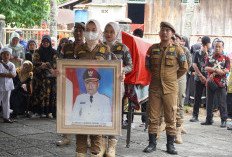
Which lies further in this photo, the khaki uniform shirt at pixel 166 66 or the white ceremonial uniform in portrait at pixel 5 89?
the white ceremonial uniform in portrait at pixel 5 89

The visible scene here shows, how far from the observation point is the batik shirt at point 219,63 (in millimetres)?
8898

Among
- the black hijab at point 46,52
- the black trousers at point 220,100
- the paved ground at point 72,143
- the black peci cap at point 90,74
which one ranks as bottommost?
the paved ground at point 72,143

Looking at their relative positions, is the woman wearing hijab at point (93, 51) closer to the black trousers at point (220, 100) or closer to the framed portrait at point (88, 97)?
the framed portrait at point (88, 97)

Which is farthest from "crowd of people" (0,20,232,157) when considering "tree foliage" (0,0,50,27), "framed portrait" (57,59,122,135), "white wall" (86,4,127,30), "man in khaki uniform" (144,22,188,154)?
"tree foliage" (0,0,50,27)

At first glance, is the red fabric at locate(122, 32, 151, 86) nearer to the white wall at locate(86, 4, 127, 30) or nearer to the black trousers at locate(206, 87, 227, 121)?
the black trousers at locate(206, 87, 227, 121)

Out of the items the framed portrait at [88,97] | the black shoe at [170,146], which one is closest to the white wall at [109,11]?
the black shoe at [170,146]

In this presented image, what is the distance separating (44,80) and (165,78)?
3.87m

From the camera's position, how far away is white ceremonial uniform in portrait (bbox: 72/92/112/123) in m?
4.57

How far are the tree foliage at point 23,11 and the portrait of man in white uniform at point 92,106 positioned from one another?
1643 cm

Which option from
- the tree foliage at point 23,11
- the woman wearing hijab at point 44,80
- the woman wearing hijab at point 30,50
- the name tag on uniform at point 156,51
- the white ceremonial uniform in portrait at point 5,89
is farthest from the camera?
the tree foliage at point 23,11

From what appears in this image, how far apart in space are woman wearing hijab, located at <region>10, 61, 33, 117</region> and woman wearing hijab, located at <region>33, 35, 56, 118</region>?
13.7 inches

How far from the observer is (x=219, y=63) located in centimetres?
891

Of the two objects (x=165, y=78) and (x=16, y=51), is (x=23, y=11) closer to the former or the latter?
(x=16, y=51)

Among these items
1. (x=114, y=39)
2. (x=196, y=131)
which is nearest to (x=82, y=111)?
(x=114, y=39)
